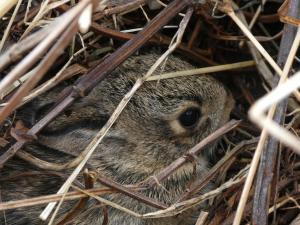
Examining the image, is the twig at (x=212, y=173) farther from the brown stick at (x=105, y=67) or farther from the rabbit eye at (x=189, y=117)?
the brown stick at (x=105, y=67)

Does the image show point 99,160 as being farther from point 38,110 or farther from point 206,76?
point 206,76

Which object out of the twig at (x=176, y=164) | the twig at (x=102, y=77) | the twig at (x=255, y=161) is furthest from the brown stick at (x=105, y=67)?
the twig at (x=255, y=161)

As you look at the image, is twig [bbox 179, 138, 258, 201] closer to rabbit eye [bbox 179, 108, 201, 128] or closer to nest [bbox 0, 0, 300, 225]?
nest [bbox 0, 0, 300, 225]

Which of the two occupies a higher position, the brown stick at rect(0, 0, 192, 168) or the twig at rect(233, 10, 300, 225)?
the brown stick at rect(0, 0, 192, 168)

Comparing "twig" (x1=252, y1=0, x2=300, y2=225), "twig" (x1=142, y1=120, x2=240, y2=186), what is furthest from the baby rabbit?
"twig" (x1=252, y1=0, x2=300, y2=225)

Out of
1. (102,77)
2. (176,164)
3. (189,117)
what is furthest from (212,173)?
(102,77)

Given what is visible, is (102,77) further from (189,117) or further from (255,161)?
(255,161)

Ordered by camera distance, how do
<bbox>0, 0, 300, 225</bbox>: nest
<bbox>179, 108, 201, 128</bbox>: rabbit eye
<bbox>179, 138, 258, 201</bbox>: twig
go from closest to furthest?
<bbox>0, 0, 300, 225</bbox>: nest < <bbox>179, 138, 258, 201</bbox>: twig < <bbox>179, 108, 201, 128</bbox>: rabbit eye
